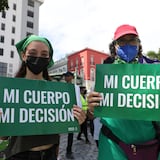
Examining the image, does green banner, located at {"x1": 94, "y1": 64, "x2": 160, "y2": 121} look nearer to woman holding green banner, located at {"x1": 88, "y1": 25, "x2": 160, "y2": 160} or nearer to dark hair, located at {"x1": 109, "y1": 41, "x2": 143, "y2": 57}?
woman holding green banner, located at {"x1": 88, "y1": 25, "x2": 160, "y2": 160}

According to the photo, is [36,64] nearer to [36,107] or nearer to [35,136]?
[36,107]

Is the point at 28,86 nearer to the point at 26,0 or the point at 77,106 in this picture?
the point at 77,106

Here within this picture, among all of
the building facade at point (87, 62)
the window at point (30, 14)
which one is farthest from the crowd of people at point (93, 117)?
the building facade at point (87, 62)

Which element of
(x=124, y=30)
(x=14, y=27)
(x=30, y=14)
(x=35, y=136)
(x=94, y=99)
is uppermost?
(x=30, y=14)

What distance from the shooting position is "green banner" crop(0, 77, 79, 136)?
2201mm

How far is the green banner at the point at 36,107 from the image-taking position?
220cm

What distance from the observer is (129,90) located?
7.50ft

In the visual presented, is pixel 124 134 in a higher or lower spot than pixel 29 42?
lower

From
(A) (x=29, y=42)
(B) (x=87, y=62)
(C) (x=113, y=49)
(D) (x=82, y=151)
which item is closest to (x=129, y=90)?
(C) (x=113, y=49)

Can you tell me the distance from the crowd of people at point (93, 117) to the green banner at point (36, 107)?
69mm

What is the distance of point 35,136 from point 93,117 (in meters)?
0.46

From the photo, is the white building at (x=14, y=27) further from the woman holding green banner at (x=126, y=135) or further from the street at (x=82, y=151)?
the woman holding green banner at (x=126, y=135)

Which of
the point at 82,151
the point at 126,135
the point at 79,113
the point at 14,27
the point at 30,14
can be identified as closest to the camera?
the point at 126,135

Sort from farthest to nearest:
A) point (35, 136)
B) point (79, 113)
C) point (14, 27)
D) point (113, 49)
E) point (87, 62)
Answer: point (87, 62) < point (14, 27) < point (113, 49) < point (79, 113) < point (35, 136)
